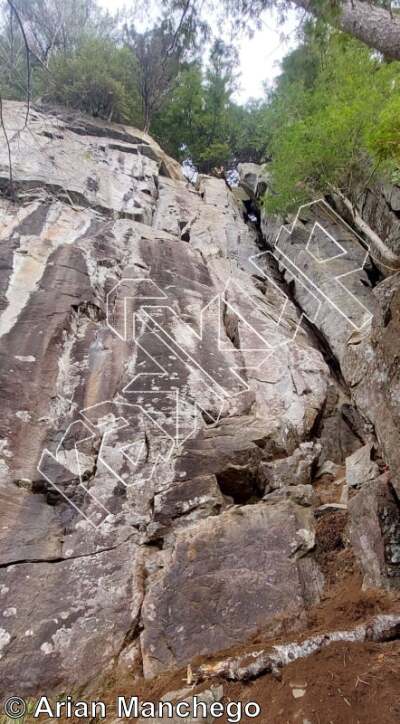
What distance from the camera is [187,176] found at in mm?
23531

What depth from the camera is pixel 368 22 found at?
6422 mm

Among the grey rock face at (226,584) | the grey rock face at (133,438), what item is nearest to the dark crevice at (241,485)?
the grey rock face at (133,438)

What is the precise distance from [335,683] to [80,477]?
4.05m

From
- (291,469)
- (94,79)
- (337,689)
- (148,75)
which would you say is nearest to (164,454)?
(291,469)

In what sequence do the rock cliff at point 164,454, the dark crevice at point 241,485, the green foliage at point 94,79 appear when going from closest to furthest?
the rock cliff at point 164,454
the dark crevice at point 241,485
the green foliage at point 94,79

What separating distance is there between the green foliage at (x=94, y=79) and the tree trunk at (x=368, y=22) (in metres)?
15.6

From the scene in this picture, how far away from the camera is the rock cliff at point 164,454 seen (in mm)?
5074

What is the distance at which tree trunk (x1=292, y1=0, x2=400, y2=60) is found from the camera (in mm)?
6227

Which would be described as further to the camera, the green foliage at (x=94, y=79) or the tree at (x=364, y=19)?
the green foliage at (x=94, y=79)

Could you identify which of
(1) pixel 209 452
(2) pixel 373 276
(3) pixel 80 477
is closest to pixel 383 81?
(2) pixel 373 276

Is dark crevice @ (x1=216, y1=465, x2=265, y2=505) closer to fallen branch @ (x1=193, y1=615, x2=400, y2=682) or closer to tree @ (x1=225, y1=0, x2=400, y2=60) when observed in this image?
fallen branch @ (x1=193, y1=615, x2=400, y2=682)

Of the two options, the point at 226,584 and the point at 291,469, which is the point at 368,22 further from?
the point at 226,584

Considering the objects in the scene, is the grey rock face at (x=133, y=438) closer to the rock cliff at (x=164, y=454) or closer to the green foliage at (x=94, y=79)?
the rock cliff at (x=164, y=454)

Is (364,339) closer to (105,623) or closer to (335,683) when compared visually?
(335,683)
